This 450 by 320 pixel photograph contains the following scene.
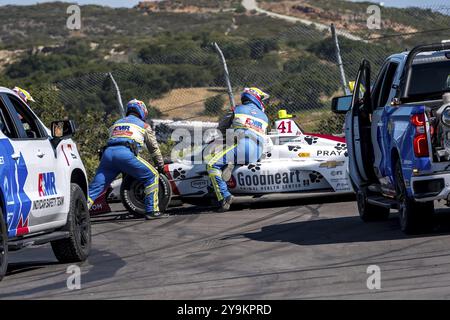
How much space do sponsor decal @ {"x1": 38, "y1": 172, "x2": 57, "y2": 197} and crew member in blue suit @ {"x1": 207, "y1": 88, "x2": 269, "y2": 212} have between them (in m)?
5.90

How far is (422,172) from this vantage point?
1167 cm

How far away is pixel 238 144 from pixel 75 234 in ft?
19.3

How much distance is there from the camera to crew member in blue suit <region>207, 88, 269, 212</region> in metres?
17.5

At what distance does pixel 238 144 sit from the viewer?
17.7m

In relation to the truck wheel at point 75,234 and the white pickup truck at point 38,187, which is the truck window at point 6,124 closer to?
the white pickup truck at point 38,187

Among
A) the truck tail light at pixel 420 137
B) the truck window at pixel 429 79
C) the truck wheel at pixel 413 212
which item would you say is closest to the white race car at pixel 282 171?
the truck window at pixel 429 79

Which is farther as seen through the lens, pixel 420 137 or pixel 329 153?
pixel 329 153

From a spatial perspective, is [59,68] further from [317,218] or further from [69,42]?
[317,218]

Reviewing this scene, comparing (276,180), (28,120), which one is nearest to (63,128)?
(28,120)

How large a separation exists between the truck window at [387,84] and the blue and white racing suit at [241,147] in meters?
4.13

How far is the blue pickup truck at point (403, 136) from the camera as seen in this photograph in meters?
11.7

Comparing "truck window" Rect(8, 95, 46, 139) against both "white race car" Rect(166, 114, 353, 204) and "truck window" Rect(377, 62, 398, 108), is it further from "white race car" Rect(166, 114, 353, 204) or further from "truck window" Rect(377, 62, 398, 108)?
"white race car" Rect(166, 114, 353, 204)
